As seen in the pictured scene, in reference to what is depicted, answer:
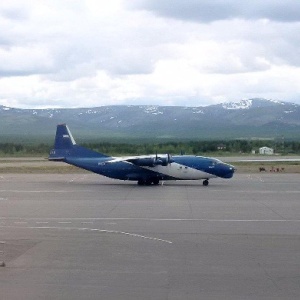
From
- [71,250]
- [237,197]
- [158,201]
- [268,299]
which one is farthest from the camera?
[237,197]

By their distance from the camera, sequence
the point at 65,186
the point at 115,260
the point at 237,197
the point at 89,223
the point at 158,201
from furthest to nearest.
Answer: the point at 65,186 < the point at 237,197 < the point at 158,201 < the point at 89,223 < the point at 115,260

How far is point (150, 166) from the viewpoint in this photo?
54312 millimetres

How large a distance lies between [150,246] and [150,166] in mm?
30453

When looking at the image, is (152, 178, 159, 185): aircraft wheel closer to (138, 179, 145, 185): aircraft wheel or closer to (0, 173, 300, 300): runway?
(138, 179, 145, 185): aircraft wheel

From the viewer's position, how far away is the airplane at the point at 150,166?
5394 cm

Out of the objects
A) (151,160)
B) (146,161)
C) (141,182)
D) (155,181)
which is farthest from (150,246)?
(155,181)

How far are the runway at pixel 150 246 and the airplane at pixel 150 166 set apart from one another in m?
7.86

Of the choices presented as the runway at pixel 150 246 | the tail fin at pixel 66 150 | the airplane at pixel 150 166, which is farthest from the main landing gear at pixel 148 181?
the runway at pixel 150 246

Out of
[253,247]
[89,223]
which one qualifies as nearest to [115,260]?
[253,247]

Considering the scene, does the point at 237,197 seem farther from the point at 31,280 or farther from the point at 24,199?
the point at 31,280

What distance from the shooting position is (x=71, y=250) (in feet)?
Result: 75.1

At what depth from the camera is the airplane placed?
5394 cm

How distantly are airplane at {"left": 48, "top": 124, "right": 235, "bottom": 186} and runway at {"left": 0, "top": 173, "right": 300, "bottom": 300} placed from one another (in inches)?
309

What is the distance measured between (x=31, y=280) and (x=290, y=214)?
18.6 m
